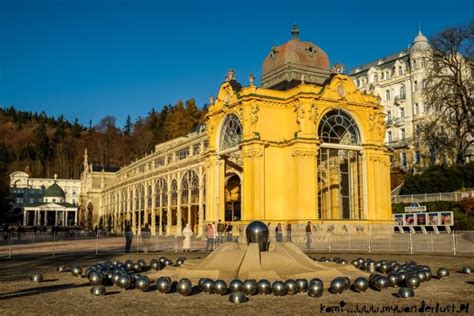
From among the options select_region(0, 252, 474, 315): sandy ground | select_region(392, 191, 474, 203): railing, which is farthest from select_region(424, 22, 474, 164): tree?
select_region(0, 252, 474, 315): sandy ground

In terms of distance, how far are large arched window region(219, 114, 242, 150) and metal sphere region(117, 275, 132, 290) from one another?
29.0 m

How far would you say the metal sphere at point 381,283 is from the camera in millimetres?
15227

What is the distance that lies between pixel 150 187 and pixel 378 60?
184ft

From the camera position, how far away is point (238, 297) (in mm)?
13656

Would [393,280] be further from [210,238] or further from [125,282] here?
[210,238]

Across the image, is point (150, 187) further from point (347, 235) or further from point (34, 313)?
point (34, 313)

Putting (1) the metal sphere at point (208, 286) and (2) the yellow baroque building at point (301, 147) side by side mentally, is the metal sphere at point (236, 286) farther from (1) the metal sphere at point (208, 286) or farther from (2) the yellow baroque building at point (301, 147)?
(2) the yellow baroque building at point (301, 147)

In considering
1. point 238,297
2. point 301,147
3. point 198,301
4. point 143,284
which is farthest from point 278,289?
point 301,147

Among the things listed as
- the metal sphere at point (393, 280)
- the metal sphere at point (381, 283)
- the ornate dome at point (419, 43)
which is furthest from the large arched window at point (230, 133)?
the ornate dome at point (419, 43)

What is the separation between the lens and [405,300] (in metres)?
13.6

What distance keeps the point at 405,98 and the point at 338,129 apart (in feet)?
169

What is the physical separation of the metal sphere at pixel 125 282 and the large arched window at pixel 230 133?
28978 mm

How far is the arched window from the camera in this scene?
43.4 meters

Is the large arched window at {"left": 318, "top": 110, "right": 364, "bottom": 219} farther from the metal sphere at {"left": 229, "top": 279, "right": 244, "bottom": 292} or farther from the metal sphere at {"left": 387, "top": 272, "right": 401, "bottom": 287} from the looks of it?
the metal sphere at {"left": 229, "top": 279, "right": 244, "bottom": 292}
